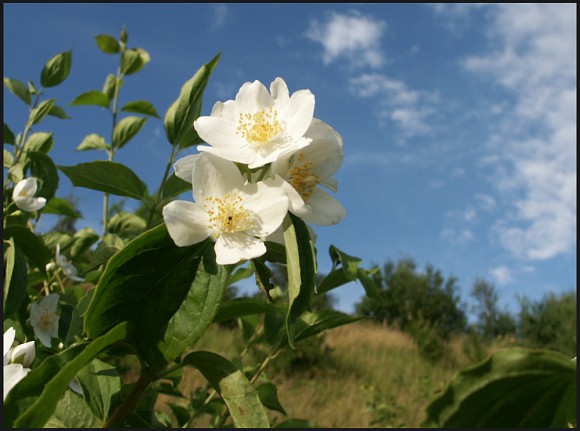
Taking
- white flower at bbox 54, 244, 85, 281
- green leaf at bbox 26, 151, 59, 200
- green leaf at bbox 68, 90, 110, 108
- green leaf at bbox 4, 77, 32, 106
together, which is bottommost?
white flower at bbox 54, 244, 85, 281

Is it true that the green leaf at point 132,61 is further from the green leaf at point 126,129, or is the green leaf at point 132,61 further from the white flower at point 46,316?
the white flower at point 46,316

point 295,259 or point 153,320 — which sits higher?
point 295,259

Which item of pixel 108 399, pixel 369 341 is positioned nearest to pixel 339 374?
pixel 369 341

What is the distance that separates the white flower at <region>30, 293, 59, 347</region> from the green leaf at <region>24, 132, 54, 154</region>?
2.83ft

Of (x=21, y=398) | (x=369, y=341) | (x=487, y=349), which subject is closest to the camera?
(x=21, y=398)

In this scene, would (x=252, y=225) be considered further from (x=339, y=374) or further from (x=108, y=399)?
(x=339, y=374)

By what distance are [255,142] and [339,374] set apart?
38.4 ft

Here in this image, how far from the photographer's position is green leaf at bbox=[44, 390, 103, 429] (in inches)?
32.1

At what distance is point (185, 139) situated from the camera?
1122 mm

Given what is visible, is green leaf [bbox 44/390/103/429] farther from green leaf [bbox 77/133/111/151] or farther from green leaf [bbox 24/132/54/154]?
green leaf [bbox 77/133/111/151]

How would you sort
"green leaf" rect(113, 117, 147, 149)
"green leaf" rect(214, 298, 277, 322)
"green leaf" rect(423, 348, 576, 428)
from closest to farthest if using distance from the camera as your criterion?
"green leaf" rect(423, 348, 576, 428)
"green leaf" rect(214, 298, 277, 322)
"green leaf" rect(113, 117, 147, 149)

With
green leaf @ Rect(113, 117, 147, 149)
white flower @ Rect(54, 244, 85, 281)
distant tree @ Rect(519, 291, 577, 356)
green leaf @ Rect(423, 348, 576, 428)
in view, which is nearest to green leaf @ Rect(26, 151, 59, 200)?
white flower @ Rect(54, 244, 85, 281)

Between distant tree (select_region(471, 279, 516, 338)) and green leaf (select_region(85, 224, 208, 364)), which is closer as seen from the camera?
green leaf (select_region(85, 224, 208, 364))

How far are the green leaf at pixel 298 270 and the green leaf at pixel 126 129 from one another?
63.7 inches
